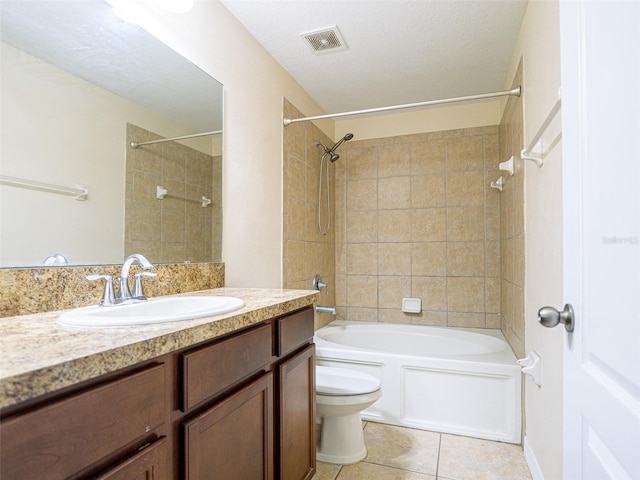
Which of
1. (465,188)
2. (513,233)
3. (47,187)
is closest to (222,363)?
(47,187)

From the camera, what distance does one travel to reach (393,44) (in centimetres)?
223

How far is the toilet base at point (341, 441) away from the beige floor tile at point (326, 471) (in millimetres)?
27

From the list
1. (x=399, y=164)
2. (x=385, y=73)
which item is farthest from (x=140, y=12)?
(x=399, y=164)

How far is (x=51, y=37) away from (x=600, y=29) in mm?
1475

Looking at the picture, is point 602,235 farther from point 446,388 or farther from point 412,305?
point 412,305

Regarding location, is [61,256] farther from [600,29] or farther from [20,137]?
[600,29]

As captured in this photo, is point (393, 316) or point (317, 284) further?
point (393, 316)

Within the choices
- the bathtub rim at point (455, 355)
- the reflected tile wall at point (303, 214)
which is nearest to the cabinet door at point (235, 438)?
the bathtub rim at point (455, 355)

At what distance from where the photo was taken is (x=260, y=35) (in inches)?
84.4

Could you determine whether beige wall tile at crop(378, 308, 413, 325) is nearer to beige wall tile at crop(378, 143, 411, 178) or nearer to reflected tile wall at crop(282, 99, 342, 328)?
reflected tile wall at crop(282, 99, 342, 328)

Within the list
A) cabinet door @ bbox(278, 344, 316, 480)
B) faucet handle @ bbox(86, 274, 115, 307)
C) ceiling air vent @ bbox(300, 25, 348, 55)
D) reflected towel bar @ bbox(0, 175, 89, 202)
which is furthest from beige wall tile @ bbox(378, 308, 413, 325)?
reflected towel bar @ bbox(0, 175, 89, 202)

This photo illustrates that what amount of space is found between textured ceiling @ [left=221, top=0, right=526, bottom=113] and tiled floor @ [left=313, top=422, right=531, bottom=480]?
236cm

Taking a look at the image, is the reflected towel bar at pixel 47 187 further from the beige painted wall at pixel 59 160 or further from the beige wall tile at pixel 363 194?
the beige wall tile at pixel 363 194

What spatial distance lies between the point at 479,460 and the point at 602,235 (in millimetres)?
1733
